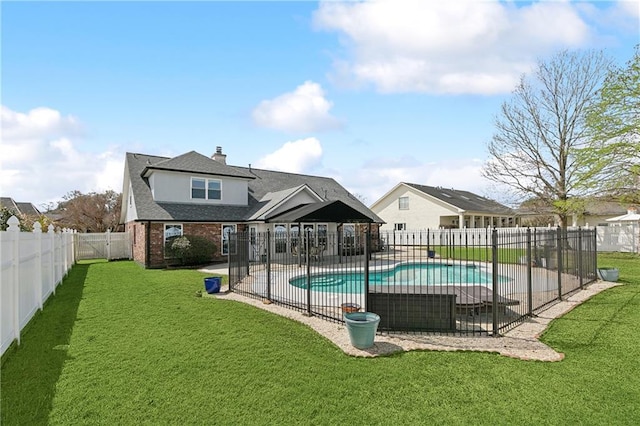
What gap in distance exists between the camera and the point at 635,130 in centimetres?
1659

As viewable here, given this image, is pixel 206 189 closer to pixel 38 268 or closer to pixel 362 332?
pixel 38 268

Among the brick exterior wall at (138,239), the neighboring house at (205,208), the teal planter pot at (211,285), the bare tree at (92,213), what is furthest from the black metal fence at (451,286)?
the bare tree at (92,213)

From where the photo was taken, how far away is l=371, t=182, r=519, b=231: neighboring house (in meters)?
34.5

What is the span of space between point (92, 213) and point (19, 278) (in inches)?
1221

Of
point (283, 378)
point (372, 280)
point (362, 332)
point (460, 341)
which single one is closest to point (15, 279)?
point (283, 378)

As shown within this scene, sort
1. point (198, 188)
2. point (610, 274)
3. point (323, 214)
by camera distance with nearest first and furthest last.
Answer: point (610, 274), point (323, 214), point (198, 188)

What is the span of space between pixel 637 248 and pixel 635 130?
964cm

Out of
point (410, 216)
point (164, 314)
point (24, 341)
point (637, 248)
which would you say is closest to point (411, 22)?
point (164, 314)

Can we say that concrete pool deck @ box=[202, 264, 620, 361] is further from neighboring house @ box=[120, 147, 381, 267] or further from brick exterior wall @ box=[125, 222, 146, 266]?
brick exterior wall @ box=[125, 222, 146, 266]

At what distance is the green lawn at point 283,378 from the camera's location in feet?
12.5

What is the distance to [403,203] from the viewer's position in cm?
3778

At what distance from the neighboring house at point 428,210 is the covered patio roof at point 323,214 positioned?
47.2 feet

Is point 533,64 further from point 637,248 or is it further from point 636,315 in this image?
point 636,315

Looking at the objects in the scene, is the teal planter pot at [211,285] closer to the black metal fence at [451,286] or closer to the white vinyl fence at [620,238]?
the black metal fence at [451,286]
